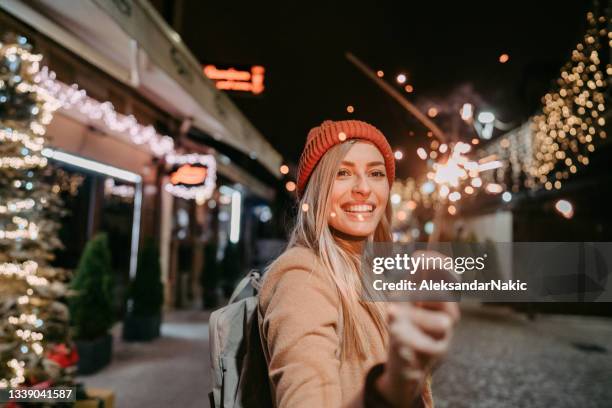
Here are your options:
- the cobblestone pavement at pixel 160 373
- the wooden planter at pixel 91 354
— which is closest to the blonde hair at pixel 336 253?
the cobblestone pavement at pixel 160 373

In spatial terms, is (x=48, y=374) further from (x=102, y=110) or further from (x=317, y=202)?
(x=102, y=110)

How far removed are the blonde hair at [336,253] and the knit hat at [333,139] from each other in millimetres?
23

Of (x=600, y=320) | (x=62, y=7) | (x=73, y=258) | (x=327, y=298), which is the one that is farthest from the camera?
(x=600, y=320)

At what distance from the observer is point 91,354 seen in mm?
6062

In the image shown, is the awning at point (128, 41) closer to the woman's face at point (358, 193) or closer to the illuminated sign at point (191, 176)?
the illuminated sign at point (191, 176)

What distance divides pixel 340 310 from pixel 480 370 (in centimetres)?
649

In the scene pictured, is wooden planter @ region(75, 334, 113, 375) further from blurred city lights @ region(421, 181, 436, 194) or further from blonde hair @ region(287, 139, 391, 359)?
blonde hair @ region(287, 139, 391, 359)

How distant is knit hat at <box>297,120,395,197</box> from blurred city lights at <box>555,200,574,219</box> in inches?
552

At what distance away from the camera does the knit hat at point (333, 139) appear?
1.63 metres

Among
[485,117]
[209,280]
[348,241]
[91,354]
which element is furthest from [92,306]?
[209,280]

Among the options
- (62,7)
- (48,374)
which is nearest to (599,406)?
(48,374)

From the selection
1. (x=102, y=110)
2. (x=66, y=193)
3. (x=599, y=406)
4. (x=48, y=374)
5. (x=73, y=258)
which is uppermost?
(x=102, y=110)

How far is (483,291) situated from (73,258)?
8324 mm

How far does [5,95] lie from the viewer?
3.53 meters
